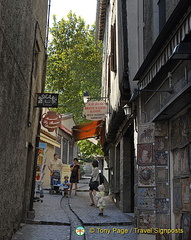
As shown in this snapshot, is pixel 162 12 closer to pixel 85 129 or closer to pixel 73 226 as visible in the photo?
pixel 73 226

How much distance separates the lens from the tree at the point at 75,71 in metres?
25.2

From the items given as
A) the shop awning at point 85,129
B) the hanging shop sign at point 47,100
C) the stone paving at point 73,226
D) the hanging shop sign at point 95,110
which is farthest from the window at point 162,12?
the shop awning at point 85,129

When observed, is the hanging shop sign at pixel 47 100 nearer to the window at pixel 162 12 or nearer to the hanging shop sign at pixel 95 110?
the hanging shop sign at pixel 95 110

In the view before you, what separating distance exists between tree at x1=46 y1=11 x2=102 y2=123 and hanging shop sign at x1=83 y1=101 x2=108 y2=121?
12051 millimetres

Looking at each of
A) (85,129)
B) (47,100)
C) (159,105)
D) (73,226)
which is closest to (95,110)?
(47,100)

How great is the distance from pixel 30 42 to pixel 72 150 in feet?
69.7

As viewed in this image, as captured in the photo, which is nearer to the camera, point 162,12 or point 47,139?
point 162,12

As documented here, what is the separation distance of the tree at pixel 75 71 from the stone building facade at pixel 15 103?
16305 millimetres

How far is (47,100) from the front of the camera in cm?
895

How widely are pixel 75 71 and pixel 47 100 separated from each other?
16847 mm

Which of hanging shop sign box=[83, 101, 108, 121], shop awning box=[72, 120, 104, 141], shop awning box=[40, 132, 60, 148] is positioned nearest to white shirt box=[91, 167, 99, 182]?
hanging shop sign box=[83, 101, 108, 121]

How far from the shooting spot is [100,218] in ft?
27.5

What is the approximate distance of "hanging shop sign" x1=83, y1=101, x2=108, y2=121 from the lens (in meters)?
12.1

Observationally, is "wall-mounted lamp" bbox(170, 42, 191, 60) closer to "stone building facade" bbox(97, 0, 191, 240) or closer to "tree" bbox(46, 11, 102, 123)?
"stone building facade" bbox(97, 0, 191, 240)
